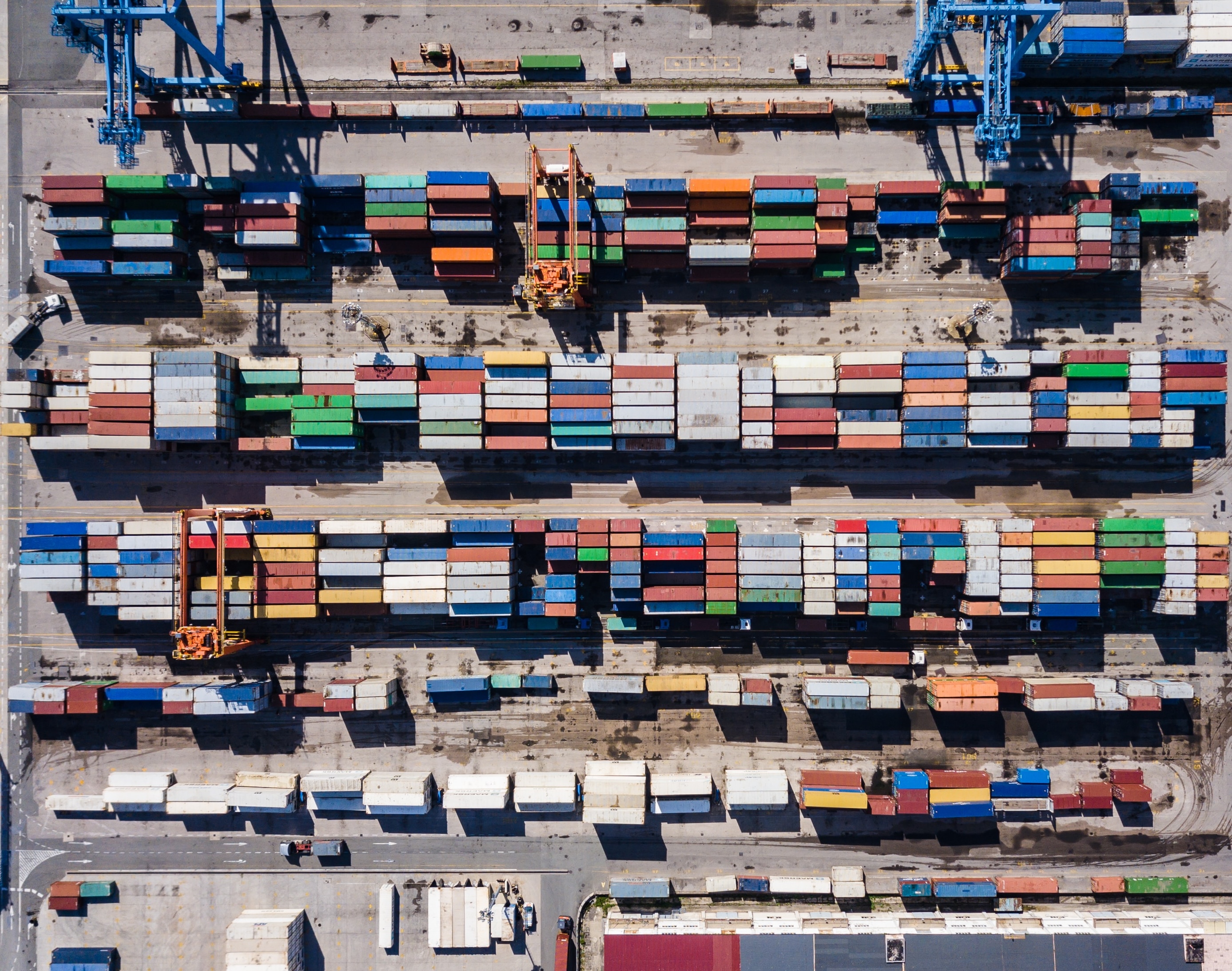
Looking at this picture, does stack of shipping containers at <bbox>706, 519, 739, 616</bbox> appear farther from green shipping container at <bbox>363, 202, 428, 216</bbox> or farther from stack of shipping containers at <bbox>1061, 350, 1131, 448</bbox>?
green shipping container at <bbox>363, 202, 428, 216</bbox>

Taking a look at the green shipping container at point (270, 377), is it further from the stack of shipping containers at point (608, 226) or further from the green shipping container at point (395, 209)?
the stack of shipping containers at point (608, 226)

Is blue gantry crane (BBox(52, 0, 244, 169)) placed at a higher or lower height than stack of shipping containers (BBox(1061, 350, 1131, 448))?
higher

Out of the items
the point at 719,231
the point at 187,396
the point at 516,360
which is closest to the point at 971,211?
the point at 719,231

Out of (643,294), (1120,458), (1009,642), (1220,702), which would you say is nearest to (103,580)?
(643,294)

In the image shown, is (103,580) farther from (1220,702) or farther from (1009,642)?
(1220,702)

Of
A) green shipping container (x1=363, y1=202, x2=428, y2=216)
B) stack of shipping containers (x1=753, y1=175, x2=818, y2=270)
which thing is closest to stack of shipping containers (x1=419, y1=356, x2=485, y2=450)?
green shipping container (x1=363, y1=202, x2=428, y2=216)
